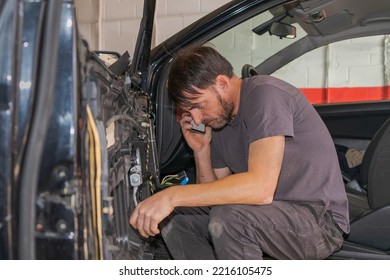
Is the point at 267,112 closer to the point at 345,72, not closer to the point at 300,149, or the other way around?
the point at 300,149

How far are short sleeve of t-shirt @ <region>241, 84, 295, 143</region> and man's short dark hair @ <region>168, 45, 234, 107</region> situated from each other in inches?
5.8

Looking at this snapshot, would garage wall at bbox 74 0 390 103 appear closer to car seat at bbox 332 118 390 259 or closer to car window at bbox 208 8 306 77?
car window at bbox 208 8 306 77

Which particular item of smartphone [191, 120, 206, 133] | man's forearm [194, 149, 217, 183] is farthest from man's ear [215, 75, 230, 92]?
man's forearm [194, 149, 217, 183]

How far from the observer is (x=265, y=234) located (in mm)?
1741

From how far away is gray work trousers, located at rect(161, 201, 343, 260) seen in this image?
5.54ft

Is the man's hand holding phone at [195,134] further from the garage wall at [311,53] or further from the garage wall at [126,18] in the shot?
the garage wall at [126,18]

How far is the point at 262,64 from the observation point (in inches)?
111

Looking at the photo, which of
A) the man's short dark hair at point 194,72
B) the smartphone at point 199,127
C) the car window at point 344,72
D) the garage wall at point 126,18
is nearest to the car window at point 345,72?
the car window at point 344,72

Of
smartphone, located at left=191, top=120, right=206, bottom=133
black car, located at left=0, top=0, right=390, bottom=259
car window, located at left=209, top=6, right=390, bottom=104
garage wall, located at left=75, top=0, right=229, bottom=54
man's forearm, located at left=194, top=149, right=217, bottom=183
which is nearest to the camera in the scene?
black car, located at left=0, top=0, right=390, bottom=259

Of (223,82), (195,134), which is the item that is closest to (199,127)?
(195,134)

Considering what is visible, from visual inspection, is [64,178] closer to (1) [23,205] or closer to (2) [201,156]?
(1) [23,205]

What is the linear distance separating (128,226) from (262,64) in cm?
143

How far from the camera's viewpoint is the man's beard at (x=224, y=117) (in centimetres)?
192
